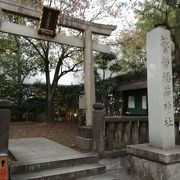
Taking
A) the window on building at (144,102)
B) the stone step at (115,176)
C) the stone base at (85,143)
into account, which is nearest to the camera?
the stone step at (115,176)

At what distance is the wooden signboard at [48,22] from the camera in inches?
318

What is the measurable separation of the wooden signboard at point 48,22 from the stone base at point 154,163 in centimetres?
448

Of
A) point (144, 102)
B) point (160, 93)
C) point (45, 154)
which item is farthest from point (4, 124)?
point (144, 102)

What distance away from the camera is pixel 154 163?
5891mm

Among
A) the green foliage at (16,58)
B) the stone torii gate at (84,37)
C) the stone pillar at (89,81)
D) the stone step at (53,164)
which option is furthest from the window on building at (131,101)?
the green foliage at (16,58)

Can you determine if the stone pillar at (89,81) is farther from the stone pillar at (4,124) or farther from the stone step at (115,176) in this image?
the stone pillar at (4,124)

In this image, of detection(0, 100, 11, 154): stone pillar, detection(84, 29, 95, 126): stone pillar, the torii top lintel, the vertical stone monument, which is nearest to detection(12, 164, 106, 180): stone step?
detection(0, 100, 11, 154): stone pillar

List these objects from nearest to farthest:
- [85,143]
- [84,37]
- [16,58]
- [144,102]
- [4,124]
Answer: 1. [4,124]
2. [85,143]
3. [84,37]
4. [144,102]
5. [16,58]

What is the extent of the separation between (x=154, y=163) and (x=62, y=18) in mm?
5503

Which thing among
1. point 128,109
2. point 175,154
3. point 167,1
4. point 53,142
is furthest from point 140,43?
point 175,154

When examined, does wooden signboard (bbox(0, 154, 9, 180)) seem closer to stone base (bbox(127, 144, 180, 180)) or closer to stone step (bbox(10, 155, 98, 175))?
stone step (bbox(10, 155, 98, 175))

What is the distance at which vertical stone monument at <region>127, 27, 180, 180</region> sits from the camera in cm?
583

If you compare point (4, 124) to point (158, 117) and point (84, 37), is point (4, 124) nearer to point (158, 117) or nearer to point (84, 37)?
point (158, 117)

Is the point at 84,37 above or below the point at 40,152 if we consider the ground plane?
above
